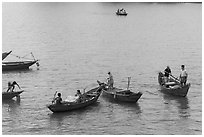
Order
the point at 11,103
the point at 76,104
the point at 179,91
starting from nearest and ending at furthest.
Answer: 1. the point at 76,104
2. the point at 11,103
3. the point at 179,91

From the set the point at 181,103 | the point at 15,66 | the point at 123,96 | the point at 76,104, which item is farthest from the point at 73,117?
the point at 15,66

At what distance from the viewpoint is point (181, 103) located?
3098 cm

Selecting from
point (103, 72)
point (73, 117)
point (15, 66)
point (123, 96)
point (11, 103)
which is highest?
point (15, 66)

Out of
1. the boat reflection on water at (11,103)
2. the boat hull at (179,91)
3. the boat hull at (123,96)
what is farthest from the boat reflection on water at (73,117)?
the boat hull at (179,91)

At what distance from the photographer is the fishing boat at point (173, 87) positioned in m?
32.0

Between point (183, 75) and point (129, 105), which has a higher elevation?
point (183, 75)

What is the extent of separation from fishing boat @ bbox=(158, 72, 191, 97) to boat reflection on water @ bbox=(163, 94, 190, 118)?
0.34 metres

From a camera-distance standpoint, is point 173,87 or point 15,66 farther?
point 15,66

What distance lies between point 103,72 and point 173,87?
10541mm

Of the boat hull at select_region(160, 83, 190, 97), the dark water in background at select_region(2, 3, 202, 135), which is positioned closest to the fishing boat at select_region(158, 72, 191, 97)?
the boat hull at select_region(160, 83, 190, 97)

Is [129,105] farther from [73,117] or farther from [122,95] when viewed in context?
[73,117]

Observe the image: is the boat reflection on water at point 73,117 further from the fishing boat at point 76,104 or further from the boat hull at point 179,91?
the boat hull at point 179,91

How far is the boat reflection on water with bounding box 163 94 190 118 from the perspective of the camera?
28.8 metres

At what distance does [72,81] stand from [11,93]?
748 cm
